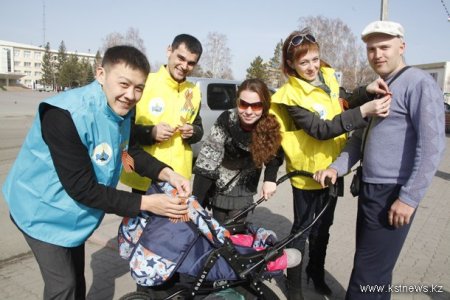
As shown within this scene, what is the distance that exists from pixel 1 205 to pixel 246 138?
4.35 meters

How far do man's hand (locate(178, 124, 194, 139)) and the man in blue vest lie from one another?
1152 mm

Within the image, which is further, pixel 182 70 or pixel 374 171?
pixel 182 70

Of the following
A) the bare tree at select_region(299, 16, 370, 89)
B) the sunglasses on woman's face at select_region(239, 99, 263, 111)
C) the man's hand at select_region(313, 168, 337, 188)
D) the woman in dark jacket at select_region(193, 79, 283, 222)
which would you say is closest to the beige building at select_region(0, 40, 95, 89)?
the bare tree at select_region(299, 16, 370, 89)

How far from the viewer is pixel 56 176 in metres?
1.81

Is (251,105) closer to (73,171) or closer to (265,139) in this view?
(265,139)

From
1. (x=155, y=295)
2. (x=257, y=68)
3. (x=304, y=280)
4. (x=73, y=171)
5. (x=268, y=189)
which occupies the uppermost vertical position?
(x=257, y=68)

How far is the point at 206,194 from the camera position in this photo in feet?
9.74

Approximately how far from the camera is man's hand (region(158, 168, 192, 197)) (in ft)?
→ 7.29

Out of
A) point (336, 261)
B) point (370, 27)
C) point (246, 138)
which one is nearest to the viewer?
point (370, 27)

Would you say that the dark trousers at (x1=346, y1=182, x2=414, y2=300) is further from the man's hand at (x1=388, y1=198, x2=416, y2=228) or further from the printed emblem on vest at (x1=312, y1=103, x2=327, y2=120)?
the printed emblem on vest at (x1=312, y1=103, x2=327, y2=120)

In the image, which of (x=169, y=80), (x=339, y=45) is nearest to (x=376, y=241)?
(x=169, y=80)

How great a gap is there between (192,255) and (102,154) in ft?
2.53

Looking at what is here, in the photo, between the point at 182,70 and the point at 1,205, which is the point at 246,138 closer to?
the point at 182,70

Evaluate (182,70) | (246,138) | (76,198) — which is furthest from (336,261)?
(76,198)
